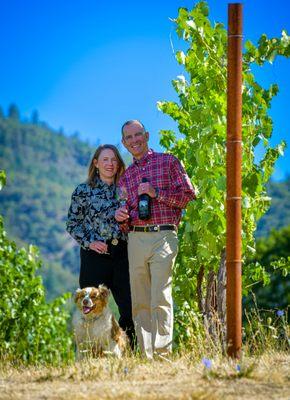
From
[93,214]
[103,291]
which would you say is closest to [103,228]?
[93,214]

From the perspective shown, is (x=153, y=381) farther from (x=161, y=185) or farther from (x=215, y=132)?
(x=215, y=132)

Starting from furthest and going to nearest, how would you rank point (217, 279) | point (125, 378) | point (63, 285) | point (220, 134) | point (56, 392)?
point (63, 285), point (217, 279), point (220, 134), point (125, 378), point (56, 392)

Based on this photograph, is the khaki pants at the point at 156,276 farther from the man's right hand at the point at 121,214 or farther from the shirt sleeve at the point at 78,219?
the shirt sleeve at the point at 78,219

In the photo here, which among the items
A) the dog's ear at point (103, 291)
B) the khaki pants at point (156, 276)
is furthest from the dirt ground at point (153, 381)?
the dog's ear at point (103, 291)

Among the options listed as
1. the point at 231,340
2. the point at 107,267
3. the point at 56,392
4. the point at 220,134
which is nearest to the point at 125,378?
the point at 56,392

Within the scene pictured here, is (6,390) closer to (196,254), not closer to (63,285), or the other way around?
(196,254)

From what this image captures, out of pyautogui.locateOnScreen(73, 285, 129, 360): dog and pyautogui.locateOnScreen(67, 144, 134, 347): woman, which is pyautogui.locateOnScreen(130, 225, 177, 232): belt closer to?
pyautogui.locateOnScreen(67, 144, 134, 347): woman

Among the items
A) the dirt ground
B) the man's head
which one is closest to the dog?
the dirt ground

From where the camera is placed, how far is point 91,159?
6730mm

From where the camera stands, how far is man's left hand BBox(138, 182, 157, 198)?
19.5 feet

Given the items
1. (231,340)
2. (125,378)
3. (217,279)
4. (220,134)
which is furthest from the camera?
(217,279)

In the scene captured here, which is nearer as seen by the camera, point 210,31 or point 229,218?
point 229,218

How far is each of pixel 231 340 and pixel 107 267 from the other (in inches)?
61.4

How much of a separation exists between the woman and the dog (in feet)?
0.49
